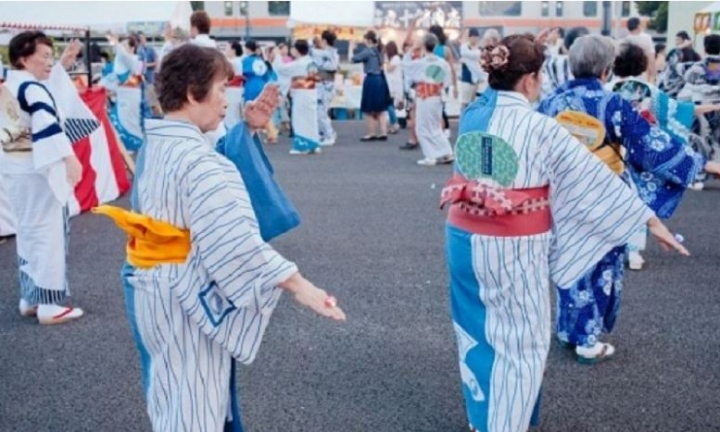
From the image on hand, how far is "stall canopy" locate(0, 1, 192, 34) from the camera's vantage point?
33.8ft

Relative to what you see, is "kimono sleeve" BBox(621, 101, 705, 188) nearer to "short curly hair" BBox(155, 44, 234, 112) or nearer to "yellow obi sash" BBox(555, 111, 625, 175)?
"yellow obi sash" BBox(555, 111, 625, 175)

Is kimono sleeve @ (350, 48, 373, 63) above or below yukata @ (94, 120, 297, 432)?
above

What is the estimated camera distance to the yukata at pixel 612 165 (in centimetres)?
356

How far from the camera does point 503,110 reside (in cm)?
285

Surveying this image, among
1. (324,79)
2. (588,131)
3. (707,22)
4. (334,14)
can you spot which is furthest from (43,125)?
(334,14)

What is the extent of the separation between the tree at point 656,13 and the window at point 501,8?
20.8 ft

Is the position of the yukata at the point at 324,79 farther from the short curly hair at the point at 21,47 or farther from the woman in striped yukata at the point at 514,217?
the woman in striped yukata at the point at 514,217

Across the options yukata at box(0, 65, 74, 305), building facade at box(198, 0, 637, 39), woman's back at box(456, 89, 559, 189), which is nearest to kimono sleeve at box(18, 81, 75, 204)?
yukata at box(0, 65, 74, 305)

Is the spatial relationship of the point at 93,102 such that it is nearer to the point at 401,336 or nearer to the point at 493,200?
the point at 401,336

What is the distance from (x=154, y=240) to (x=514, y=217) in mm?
1183

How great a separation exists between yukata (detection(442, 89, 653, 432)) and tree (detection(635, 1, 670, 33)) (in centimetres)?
3331

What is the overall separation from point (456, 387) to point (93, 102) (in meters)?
5.61

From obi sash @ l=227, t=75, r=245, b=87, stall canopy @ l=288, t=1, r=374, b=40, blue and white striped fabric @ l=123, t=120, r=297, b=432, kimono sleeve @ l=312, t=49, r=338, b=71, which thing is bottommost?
blue and white striped fabric @ l=123, t=120, r=297, b=432

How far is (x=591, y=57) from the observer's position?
3.71 m
